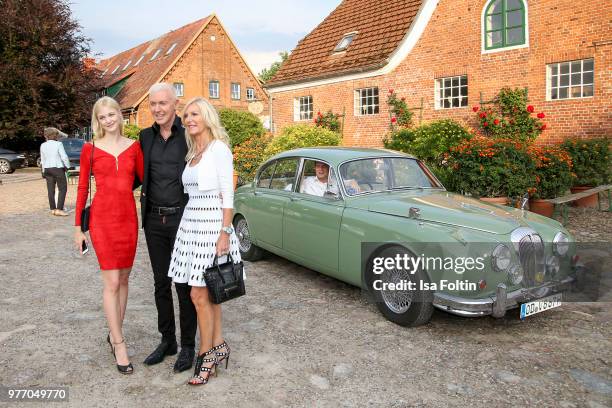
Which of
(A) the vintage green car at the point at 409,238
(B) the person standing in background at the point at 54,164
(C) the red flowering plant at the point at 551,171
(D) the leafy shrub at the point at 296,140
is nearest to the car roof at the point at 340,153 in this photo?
(A) the vintage green car at the point at 409,238

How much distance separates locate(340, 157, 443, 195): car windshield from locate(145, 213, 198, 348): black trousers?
2250mm

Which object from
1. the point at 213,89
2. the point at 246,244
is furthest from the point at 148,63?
the point at 246,244

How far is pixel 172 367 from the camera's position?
3.83 meters

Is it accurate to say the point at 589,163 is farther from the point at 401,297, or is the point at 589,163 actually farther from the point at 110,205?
the point at 110,205

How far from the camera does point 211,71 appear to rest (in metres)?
37.6

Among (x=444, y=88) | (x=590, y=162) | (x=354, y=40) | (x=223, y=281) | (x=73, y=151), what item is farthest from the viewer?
(x=73, y=151)

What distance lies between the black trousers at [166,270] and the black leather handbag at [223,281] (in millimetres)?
298

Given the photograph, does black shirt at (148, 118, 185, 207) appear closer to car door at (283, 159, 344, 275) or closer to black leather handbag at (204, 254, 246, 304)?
black leather handbag at (204, 254, 246, 304)

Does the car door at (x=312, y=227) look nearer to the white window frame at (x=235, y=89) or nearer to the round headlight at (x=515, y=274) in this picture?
the round headlight at (x=515, y=274)

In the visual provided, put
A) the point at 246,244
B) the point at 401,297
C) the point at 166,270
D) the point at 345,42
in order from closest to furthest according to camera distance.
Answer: the point at 166,270 < the point at 401,297 < the point at 246,244 < the point at 345,42

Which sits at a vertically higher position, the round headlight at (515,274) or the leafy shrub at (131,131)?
the leafy shrub at (131,131)

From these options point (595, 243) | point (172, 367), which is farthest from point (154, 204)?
point (595, 243)

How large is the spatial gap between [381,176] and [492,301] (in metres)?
2.02

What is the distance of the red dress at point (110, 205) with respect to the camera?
3643mm
